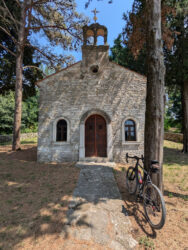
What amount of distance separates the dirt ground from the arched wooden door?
2.33 m

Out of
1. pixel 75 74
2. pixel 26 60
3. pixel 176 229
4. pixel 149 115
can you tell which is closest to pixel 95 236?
pixel 176 229

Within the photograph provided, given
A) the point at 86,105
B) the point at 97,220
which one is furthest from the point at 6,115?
the point at 97,220

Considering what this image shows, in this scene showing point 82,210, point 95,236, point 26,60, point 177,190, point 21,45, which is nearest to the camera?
point 95,236

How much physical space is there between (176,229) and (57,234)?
8.20 ft

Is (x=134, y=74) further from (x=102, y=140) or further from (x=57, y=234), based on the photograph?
(x=57, y=234)

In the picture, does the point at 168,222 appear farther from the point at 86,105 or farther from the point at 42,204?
the point at 86,105

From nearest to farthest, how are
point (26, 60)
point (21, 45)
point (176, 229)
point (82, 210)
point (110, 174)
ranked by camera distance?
point (176, 229), point (82, 210), point (110, 174), point (21, 45), point (26, 60)

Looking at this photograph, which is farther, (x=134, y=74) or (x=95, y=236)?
(x=134, y=74)

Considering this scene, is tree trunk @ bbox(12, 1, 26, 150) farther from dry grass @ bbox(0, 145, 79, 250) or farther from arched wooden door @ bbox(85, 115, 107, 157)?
arched wooden door @ bbox(85, 115, 107, 157)

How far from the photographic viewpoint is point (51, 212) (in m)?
3.20

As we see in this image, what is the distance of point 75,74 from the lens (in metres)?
8.10

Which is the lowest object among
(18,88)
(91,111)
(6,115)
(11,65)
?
(91,111)

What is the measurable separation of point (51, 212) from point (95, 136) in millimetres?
5184

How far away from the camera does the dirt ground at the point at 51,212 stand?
241 centimetres
